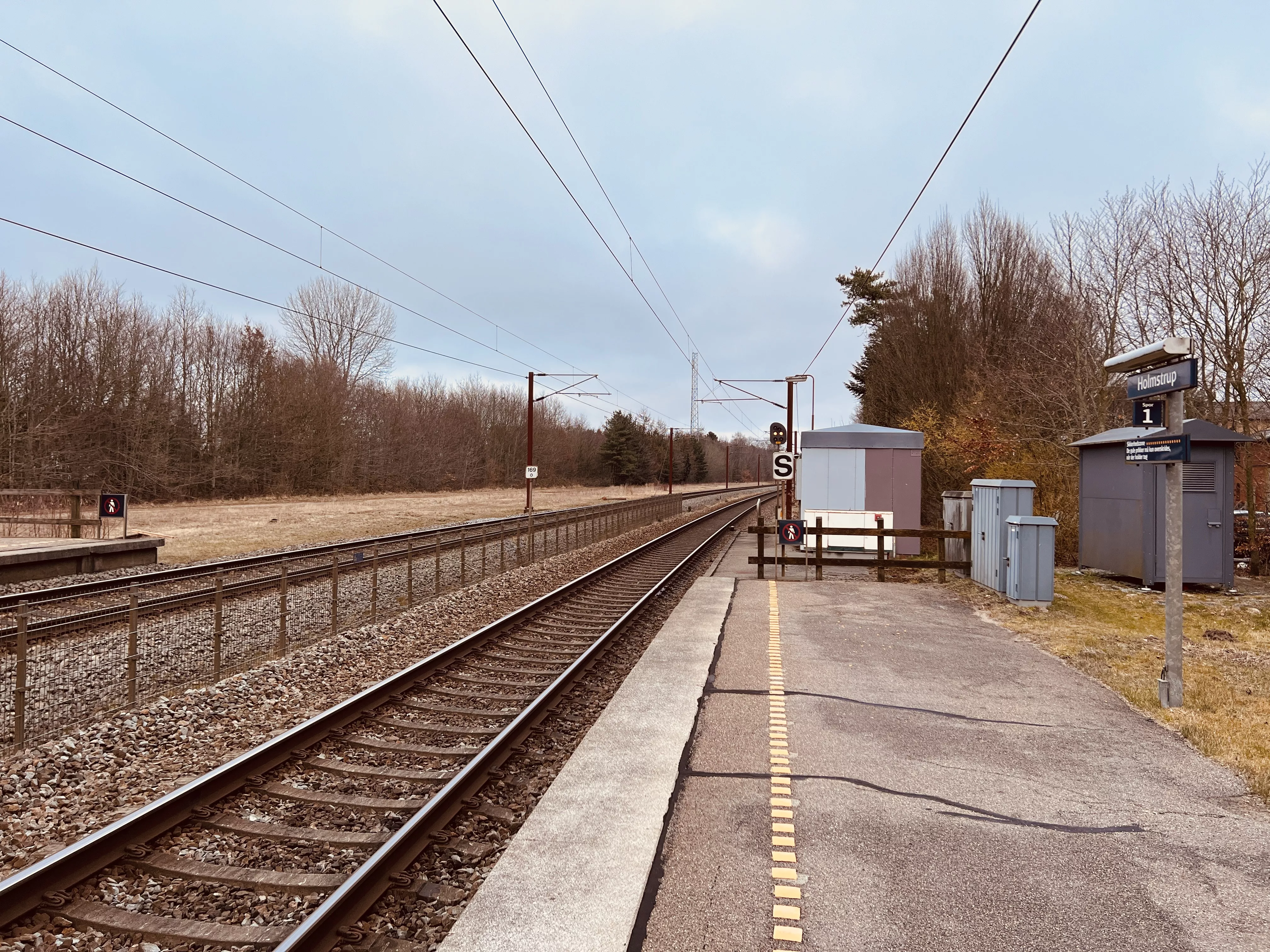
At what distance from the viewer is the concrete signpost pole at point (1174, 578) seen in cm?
734

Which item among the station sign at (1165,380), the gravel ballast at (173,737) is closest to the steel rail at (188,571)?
the gravel ballast at (173,737)

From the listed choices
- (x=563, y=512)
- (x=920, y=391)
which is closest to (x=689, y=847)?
(x=563, y=512)

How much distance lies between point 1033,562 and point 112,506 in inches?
796

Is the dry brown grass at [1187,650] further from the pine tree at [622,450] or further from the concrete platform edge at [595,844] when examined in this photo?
the pine tree at [622,450]

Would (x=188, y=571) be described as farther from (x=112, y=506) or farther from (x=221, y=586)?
(x=221, y=586)

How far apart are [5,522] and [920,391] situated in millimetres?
34189

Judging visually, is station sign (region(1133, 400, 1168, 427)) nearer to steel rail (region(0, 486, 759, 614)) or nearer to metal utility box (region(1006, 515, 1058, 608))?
metal utility box (region(1006, 515, 1058, 608))

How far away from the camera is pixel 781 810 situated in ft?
16.4

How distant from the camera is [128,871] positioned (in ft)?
14.0

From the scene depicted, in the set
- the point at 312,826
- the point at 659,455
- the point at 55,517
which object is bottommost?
the point at 312,826

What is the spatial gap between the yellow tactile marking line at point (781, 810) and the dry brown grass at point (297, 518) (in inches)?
634

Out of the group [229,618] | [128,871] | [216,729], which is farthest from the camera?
[229,618]

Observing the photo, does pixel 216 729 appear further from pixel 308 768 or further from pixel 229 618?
pixel 229 618

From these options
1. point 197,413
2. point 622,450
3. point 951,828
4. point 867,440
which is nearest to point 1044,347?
point 867,440
